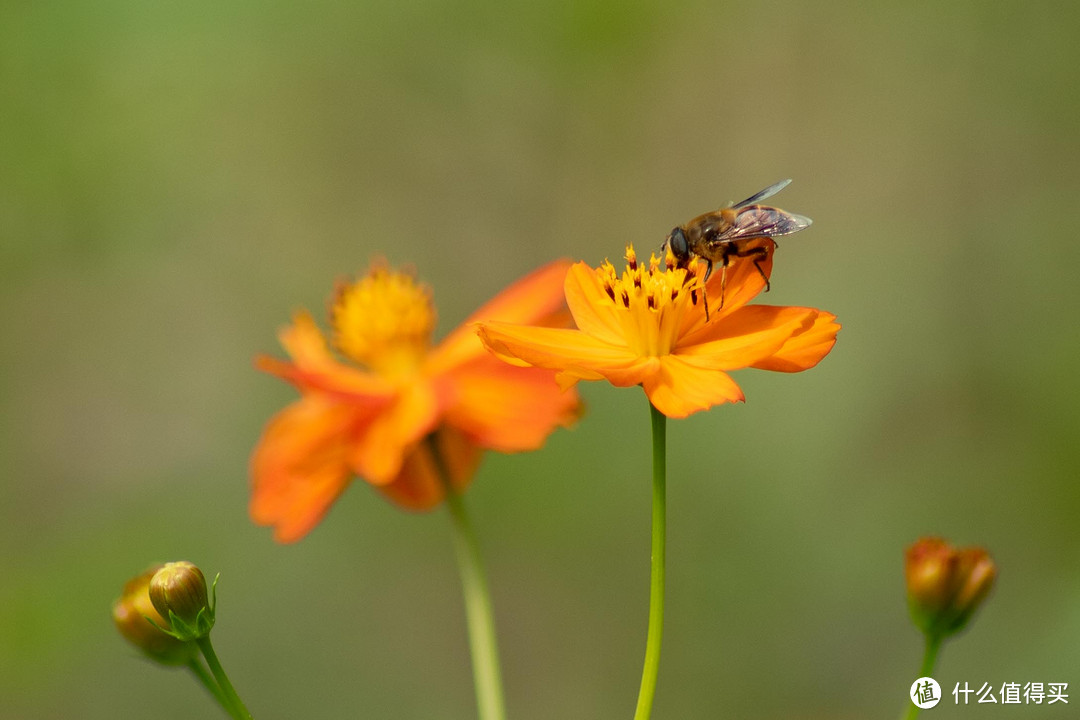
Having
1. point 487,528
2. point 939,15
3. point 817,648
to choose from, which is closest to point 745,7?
point 939,15

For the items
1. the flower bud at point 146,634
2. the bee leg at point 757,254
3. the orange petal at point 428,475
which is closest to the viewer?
the flower bud at point 146,634

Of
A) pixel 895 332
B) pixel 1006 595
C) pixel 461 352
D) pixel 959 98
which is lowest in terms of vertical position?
pixel 1006 595

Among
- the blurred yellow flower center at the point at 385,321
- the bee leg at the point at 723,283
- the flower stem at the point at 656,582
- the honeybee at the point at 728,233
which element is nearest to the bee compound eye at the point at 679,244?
the honeybee at the point at 728,233

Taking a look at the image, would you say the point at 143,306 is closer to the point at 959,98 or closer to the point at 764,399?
the point at 764,399

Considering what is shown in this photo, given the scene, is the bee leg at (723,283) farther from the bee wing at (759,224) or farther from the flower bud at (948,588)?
the flower bud at (948,588)

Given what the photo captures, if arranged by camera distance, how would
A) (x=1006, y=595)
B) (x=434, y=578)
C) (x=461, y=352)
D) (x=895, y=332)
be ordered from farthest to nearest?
(x=434, y=578), (x=895, y=332), (x=1006, y=595), (x=461, y=352)

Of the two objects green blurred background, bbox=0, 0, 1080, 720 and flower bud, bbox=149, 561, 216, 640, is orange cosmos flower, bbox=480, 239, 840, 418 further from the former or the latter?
green blurred background, bbox=0, 0, 1080, 720
